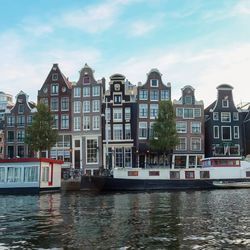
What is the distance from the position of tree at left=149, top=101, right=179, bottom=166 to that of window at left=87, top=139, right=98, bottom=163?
42.1 feet

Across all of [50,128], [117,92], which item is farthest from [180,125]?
[50,128]

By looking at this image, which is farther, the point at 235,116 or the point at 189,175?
the point at 235,116

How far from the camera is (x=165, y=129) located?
214 feet

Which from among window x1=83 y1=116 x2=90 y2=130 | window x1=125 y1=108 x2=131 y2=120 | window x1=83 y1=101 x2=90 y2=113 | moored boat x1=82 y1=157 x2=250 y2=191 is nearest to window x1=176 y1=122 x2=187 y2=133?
window x1=125 y1=108 x2=131 y2=120

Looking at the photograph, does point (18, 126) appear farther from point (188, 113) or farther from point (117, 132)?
point (188, 113)

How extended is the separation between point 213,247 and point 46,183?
37463mm

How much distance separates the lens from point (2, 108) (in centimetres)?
8919

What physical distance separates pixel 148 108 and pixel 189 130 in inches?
318

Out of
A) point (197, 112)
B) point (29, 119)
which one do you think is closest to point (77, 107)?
point (29, 119)

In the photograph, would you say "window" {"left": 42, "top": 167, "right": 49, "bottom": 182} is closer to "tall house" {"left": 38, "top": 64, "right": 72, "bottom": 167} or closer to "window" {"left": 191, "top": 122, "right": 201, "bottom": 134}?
"tall house" {"left": 38, "top": 64, "right": 72, "bottom": 167}

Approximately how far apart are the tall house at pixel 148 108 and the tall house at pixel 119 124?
103cm

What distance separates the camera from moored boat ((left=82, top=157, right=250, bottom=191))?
53594 millimetres

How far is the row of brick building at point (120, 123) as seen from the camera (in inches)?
2933

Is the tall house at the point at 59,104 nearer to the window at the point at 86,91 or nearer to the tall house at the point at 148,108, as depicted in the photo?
the window at the point at 86,91
